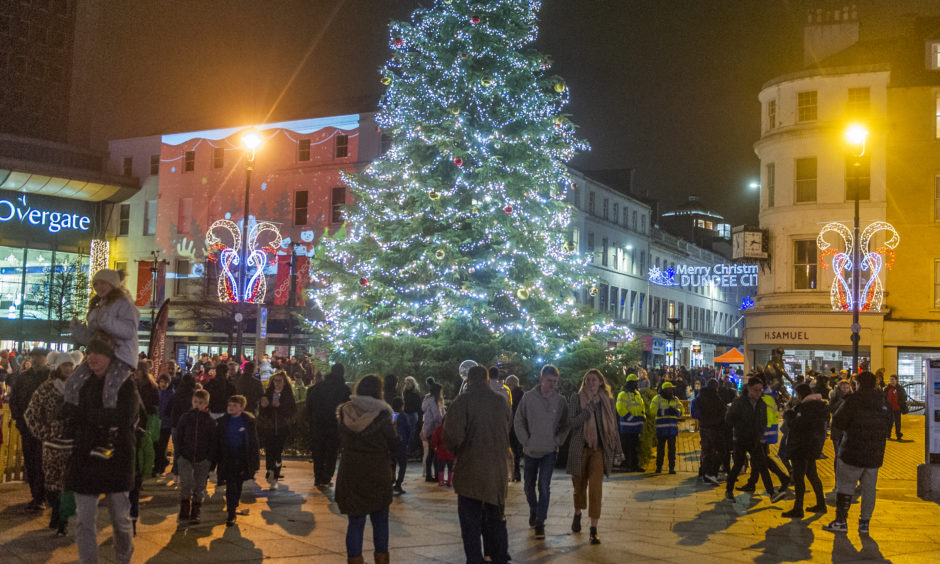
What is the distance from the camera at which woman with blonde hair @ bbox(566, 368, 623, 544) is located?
10.5m

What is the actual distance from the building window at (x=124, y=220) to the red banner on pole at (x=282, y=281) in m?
11.8

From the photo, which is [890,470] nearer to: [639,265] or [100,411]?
[100,411]

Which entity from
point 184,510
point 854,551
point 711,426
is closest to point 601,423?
point 854,551

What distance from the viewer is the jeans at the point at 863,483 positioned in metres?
11.3

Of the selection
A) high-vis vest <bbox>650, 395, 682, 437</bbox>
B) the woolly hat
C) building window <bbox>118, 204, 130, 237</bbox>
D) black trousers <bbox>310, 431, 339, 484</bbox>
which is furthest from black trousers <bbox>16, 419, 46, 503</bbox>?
building window <bbox>118, 204, 130, 237</bbox>

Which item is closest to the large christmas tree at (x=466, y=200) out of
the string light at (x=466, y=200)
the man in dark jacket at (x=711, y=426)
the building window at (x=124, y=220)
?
the string light at (x=466, y=200)

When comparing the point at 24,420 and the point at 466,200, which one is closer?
the point at 24,420

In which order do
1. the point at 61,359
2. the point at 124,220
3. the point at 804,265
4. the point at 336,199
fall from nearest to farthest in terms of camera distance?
the point at 61,359 → the point at 804,265 → the point at 336,199 → the point at 124,220

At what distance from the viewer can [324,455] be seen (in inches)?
567

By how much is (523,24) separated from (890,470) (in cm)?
1331

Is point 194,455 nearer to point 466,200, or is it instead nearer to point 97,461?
point 97,461

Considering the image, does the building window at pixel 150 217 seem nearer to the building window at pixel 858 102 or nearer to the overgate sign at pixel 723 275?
the overgate sign at pixel 723 275

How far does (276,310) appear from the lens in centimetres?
5028

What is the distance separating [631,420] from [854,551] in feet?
26.4
